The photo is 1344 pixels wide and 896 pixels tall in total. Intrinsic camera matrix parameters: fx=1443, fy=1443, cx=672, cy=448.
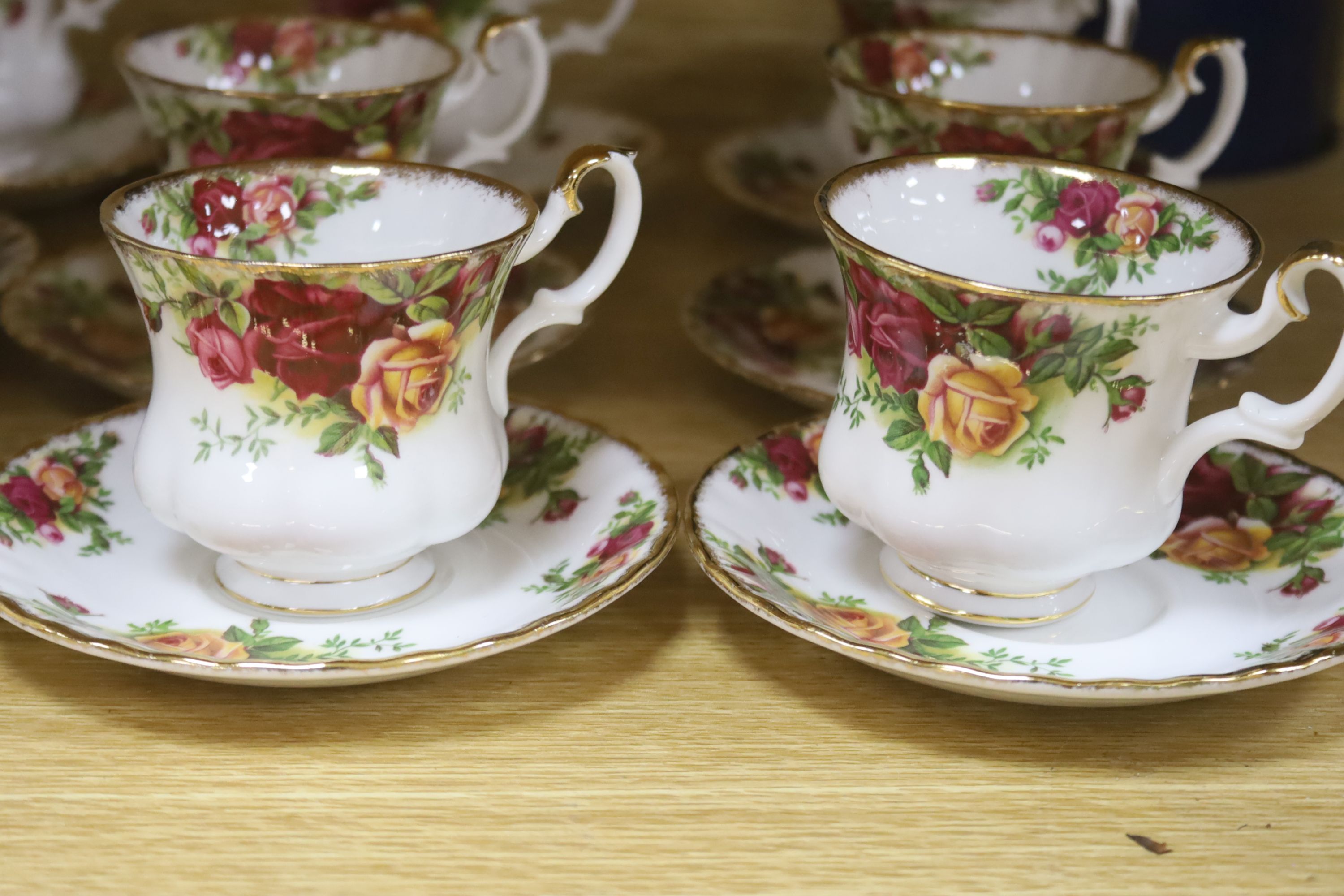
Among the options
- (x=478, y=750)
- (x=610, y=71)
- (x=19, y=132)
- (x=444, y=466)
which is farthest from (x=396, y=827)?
(x=610, y=71)

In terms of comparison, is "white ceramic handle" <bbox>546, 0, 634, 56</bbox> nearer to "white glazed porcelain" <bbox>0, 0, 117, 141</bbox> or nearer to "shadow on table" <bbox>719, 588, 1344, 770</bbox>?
"white glazed porcelain" <bbox>0, 0, 117, 141</bbox>

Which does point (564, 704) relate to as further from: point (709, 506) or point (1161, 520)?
point (1161, 520)

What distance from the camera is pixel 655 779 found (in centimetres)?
50

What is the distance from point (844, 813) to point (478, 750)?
130 mm

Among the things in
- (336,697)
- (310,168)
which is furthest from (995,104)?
(336,697)

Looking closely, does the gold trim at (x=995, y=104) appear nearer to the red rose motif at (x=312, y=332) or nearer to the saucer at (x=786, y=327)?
the saucer at (x=786, y=327)

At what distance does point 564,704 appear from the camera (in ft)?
1.77

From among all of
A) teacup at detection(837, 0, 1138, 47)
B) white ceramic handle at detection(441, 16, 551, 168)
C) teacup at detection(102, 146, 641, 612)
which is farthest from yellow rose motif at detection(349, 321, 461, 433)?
teacup at detection(837, 0, 1138, 47)

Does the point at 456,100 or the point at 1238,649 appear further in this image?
the point at 456,100

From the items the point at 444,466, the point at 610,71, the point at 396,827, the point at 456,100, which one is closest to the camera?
the point at 396,827

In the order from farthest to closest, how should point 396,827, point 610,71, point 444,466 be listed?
1. point 610,71
2. point 444,466
3. point 396,827

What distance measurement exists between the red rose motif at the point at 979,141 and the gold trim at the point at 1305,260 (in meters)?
0.23

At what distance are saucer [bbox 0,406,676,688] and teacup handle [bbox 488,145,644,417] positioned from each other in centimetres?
6

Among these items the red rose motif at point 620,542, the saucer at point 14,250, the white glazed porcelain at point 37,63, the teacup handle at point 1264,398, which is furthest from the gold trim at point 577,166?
the white glazed porcelain at point 37,63
